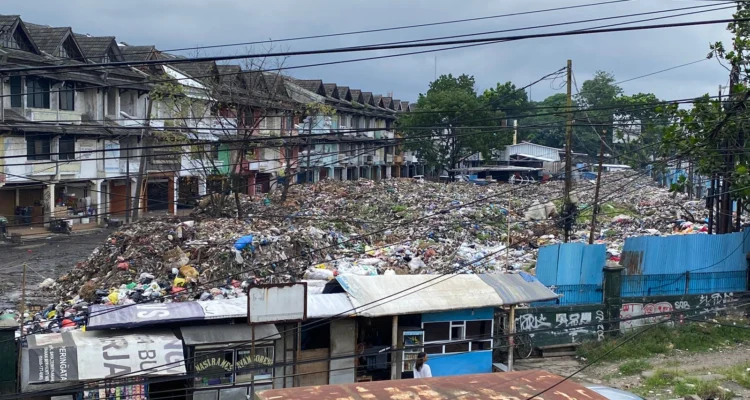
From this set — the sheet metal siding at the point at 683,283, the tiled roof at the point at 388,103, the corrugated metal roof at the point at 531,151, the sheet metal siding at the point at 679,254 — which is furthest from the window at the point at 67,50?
the corrugated metal roof at the point at 531,151

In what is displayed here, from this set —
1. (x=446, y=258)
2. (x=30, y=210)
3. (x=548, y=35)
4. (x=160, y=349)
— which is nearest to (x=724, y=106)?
(x=446, y=258)

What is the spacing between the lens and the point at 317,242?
873 inches

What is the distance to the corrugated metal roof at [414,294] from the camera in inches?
478

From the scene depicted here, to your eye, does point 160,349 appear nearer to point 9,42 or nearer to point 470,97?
point 9,42

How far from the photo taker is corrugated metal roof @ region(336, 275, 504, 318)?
39.9ft

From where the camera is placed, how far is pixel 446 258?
72.9 feet

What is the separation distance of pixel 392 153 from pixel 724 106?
152 feet

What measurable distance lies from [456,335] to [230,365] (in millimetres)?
4221

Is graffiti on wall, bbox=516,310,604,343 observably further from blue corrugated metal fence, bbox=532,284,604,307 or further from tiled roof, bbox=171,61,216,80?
tiled roof, bbox=171,61,216,80

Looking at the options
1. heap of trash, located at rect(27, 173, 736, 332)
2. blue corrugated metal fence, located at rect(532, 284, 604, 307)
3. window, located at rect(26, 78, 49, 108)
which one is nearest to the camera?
blue corrugated metal fence, located at rect(532, 284, 604, 307)

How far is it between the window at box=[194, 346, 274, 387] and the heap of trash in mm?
4726

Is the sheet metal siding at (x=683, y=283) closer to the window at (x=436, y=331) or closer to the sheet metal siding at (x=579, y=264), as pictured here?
the sheet metal siding at (x=579, y=264)

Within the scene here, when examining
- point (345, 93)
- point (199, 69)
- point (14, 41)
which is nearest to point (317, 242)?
point (14, 41)

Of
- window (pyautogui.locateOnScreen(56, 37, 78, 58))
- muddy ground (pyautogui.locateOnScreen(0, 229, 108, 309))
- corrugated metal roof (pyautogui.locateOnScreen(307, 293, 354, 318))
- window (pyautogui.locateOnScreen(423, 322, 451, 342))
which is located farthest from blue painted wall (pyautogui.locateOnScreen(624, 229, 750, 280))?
window (pyautogui.locateOnScreen(56, 37, 78, 58))
